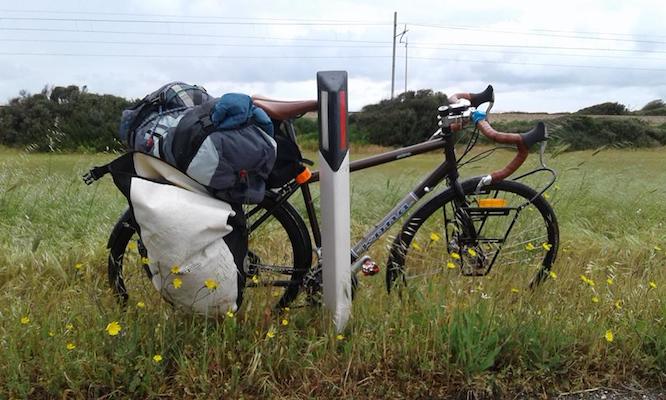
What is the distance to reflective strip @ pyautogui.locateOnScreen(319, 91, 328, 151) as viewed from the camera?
7.64 feet

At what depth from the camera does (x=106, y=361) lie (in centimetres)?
220

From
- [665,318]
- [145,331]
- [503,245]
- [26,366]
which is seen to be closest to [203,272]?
[145,331]

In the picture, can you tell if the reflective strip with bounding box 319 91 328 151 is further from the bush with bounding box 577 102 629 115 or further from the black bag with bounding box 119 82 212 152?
the bush with bounding box 577 102 629 115

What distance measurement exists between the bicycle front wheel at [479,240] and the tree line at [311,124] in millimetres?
536

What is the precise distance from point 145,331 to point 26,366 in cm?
45

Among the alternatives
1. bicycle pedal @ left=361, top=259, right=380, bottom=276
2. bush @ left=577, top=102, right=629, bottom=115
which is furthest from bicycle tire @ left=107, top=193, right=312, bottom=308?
bush @ left=577, top=102, right=629, bottom=115

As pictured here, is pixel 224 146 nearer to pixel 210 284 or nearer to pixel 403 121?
pixel 210 284

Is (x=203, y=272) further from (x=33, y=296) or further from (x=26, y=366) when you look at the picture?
(x=33, y=296)

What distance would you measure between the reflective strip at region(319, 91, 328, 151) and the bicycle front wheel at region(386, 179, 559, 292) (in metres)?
0.90

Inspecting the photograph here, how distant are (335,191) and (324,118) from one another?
314mm

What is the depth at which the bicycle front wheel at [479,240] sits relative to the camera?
10.0ft

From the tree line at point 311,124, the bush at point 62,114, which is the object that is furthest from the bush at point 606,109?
the bush at point 62,114

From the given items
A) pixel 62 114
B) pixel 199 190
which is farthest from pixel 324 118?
pixel 62 114

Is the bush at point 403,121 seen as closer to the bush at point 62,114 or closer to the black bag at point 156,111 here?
the bush at point 62,114
